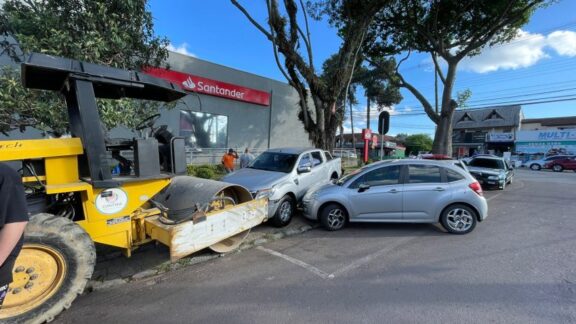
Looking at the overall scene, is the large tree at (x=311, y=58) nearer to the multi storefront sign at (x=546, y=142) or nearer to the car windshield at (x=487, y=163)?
the car windshield at (x=487, y=163)

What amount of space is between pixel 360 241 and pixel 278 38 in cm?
802

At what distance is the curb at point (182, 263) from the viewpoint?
144 inches

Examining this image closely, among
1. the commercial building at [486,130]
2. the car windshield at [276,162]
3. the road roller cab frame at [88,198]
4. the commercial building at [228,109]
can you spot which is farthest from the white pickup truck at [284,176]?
the commercial building at [486,130]

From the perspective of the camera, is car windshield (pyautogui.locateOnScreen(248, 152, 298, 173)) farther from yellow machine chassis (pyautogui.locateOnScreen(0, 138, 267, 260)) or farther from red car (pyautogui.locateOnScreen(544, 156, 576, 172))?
red car (pyautogui.locateOnScreen(544, 156, 576, 172))

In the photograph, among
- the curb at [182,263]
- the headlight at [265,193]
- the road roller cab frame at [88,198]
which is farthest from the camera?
the headlight at [265,193]

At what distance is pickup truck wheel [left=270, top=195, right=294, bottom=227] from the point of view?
5.98 m

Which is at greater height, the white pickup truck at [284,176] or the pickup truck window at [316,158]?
the pickup truck window at [316,158]

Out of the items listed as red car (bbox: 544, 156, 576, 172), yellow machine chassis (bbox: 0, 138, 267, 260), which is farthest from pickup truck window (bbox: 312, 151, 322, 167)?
red car (bbox: 544, 156, 576, 172)

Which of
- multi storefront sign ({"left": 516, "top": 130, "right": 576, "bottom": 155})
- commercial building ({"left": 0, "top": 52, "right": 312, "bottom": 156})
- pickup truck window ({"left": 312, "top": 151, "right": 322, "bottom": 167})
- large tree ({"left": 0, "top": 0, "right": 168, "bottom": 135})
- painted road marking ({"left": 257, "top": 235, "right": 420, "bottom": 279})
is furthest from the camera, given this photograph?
multi storefront sign ({"left": 516, "top": 130, "right": 576, "bottom": 155})

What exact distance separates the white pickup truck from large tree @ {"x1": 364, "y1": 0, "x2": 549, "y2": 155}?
421 inches

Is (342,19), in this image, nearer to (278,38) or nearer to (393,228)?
(278,38)

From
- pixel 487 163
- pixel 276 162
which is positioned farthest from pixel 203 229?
pixel 487 163

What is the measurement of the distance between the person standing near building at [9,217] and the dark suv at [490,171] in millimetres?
14022

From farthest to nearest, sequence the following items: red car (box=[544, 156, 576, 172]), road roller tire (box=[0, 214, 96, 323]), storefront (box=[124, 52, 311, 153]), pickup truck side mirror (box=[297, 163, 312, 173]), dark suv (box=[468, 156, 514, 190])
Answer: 1. red car (box=[544, 156, 576, 172])
2. storefront (box=[124, 52, 311, 153])
3. dark suv (box=[468, 156, 514, 190])
4. pickup truck side mirror (box=[297, 163, 312, 173])
5. road roller tire (box=[0, 214, 96, 323])
